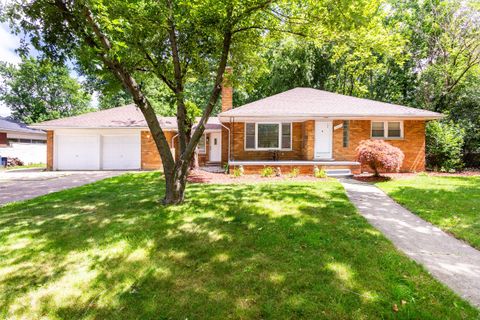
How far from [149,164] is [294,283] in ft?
53.3

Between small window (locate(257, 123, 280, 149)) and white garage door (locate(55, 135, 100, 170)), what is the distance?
440 inches

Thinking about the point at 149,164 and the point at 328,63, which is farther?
the point at 328,63

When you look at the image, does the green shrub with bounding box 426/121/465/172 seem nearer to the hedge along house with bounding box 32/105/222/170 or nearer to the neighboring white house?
the hedge along house with bounding box 32/105/222/170

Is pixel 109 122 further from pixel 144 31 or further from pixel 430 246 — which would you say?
pixel 430 246

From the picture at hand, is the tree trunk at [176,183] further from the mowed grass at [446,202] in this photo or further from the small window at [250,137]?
the small window at [250,137]

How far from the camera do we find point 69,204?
24.8ft

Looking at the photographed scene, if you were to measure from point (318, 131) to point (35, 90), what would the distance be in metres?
45.0

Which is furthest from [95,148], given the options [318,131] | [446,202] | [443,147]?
[443,147]

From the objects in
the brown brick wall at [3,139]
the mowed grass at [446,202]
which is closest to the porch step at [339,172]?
the mowed grass at [446,202]

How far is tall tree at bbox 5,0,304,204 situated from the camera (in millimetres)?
5969

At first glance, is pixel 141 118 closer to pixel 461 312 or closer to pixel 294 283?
pixel 294 283

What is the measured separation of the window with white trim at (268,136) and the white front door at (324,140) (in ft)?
6.39

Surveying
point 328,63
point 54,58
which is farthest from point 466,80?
point 54,58

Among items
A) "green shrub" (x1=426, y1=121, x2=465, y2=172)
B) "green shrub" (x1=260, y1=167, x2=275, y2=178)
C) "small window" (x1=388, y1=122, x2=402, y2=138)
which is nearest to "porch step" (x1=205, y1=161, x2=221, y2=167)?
"green shrub" (x1=260, y1=167, x2=275, y2=178)
